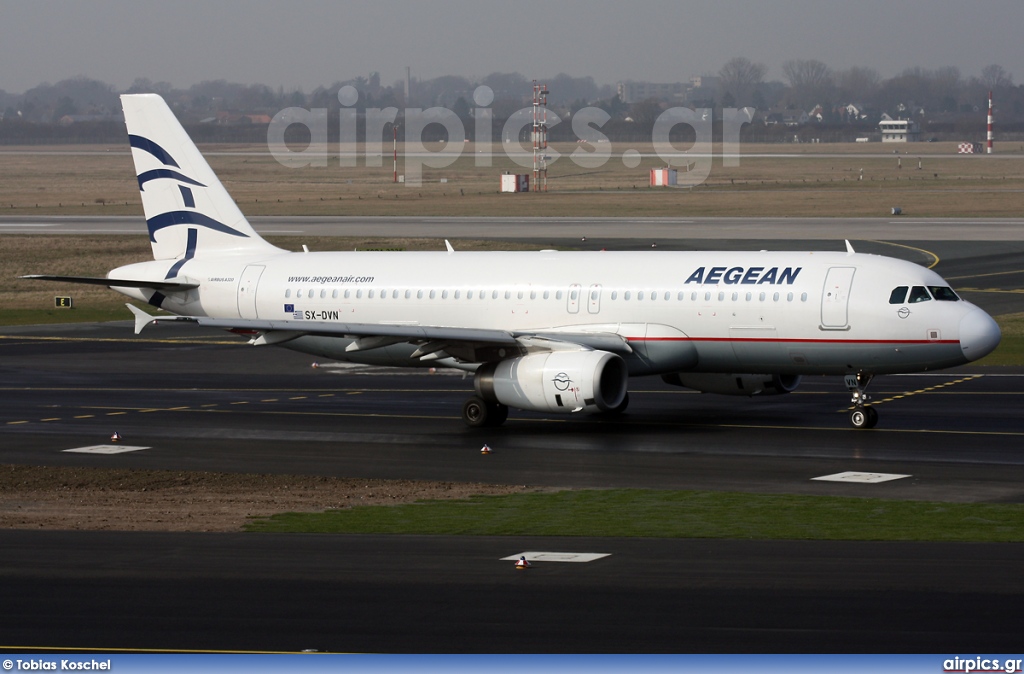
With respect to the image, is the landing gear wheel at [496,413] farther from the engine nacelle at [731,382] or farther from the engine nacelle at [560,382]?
the engine nacelle at [731,382]

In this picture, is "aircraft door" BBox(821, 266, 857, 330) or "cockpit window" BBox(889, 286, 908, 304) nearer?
"cockpit window" BBox(889, 286, 908, 304)

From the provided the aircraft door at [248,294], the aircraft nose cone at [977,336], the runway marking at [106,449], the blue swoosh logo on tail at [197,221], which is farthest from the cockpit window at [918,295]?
the blue swoosh logo on tail at [197,221]

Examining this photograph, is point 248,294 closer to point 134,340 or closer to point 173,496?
point 173,496

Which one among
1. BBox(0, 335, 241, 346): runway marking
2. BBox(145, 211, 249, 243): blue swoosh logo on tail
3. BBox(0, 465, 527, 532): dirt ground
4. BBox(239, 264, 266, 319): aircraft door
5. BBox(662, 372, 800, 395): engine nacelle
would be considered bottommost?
BBox(0, 465, 527, 532): dirt ground

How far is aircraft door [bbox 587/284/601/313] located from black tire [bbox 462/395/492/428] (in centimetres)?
398

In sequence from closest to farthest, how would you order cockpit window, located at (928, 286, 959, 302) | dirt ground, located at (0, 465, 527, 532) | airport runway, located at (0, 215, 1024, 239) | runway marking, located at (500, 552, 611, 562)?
runway marking, located at (500, 552, 611, 562), dirt ground, located at (0, 465, 527, 532), cockpit window, located at (928, 286, 959, 302), airport runway, located at (0, 215, 1024, 239)

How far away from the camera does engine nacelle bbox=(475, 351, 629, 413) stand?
37.6m

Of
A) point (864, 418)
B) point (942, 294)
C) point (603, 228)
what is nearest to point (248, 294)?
point (864, 418)

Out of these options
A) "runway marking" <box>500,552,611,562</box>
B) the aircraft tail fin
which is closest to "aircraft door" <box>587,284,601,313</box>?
the aircraft tail fin

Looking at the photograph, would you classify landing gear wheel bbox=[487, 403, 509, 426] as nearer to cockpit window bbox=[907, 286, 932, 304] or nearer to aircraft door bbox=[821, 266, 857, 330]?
aircraft door bbox=[821, 266, 857, 330]

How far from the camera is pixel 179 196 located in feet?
155

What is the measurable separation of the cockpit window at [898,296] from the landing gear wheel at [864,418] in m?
3.03

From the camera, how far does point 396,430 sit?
40.1 meters

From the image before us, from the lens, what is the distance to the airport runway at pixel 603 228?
101438mm
